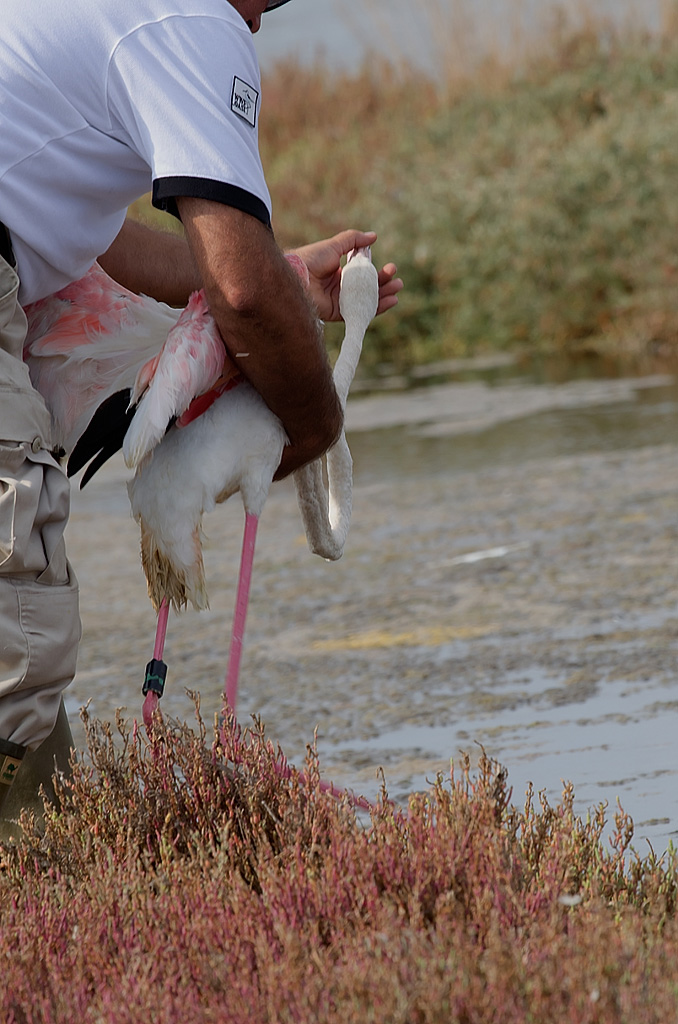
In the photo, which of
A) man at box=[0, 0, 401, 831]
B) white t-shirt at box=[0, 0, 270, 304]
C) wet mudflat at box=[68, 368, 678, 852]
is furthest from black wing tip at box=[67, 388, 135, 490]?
wet mudflat at box=[68, 368, 678, 852]

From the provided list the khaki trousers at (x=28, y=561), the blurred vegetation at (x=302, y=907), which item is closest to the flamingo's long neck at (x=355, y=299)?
the khaki trousers at (x=28, y=561)

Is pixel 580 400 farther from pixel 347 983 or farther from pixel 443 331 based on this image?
pixel 347 983

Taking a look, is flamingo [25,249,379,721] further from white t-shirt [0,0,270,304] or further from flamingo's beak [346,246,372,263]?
white t-shirt [0,0,270,304]

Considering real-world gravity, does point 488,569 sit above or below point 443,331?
above

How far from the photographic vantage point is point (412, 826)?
2.72 m

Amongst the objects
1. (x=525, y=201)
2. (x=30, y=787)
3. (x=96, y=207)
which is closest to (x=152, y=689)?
(x=30, y=787)

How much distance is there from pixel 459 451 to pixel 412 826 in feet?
24.8

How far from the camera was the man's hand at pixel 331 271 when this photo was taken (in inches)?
142

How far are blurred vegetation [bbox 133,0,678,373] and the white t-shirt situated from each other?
11.4 metres

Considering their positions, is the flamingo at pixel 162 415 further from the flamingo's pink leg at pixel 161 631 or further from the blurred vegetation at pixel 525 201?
the blurred vegetation at pixel 525 201

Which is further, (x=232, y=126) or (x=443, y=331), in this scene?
(x=443, y=331)

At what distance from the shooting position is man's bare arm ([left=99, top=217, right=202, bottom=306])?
378 cm

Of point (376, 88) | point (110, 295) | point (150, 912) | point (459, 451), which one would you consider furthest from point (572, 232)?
point (150, 912)

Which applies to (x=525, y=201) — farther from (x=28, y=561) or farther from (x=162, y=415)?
(x=28, y=561)
